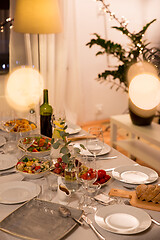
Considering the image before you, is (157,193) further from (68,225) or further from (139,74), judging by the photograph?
(139,74)

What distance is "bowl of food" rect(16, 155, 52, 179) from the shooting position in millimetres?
1492

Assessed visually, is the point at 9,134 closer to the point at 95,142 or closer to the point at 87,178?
the point at 95,142

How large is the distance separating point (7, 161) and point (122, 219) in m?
0.73

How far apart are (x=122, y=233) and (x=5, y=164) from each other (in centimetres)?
76

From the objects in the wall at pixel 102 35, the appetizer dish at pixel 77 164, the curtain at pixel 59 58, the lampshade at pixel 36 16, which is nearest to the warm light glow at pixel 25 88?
the curtain at pixel 59 58

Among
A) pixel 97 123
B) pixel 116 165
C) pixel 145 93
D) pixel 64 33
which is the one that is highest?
pixel 64 33

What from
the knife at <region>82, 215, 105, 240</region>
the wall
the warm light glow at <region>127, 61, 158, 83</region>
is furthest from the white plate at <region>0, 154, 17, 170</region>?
the wall

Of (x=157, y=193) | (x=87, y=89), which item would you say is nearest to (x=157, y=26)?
(x=87, y=89)

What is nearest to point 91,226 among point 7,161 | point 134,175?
A: point 134,175

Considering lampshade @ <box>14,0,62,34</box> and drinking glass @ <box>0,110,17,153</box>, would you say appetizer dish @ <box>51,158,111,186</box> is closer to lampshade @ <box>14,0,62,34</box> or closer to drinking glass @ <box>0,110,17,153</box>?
drinking glass @ <box>0,110,17,153</box>

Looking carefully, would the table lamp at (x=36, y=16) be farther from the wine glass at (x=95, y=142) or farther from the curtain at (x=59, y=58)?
the wine glass at (x=95, y=142)

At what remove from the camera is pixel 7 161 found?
170cm

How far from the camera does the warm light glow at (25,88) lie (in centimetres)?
406

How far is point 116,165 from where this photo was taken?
66.5 inches
